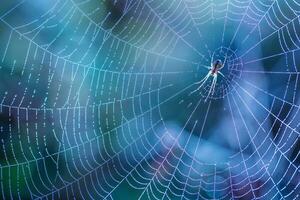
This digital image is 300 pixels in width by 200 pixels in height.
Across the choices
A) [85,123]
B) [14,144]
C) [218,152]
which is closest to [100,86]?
A: [85,123]

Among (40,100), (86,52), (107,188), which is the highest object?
(86,52)

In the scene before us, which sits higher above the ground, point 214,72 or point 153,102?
point 214,72

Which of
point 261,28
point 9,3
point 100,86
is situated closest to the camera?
point 9,3

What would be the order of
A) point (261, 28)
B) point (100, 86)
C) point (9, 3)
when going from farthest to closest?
point (261, 28), point (100, 86), point (9, 3)

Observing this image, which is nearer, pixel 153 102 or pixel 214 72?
pixel 214 72

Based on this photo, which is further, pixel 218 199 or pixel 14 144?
pixel 218 199

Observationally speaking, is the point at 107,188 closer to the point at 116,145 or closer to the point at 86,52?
the point at 116,145

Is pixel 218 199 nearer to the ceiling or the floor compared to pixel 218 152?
nearer to the floor
